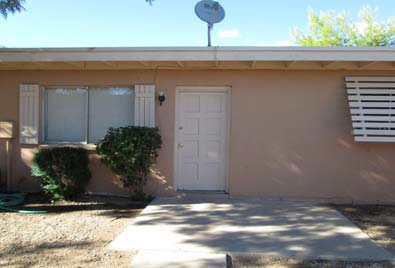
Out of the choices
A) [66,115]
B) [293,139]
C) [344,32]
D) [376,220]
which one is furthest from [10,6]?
[344,32]

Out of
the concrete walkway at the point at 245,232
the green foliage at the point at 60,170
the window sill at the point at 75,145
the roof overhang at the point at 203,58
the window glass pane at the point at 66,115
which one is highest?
the roof overhang at the point at 203,58

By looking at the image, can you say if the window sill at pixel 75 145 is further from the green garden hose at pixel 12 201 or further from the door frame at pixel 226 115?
the door frame at pixel 226 115

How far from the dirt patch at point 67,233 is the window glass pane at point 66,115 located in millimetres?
1276

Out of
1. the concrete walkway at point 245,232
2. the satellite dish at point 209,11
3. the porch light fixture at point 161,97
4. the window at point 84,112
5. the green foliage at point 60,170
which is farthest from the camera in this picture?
the satellite dish at point 209,11

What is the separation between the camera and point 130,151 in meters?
6.60

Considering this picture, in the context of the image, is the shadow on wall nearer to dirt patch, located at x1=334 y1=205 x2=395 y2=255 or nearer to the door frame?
the door frame

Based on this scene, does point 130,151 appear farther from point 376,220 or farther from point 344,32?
point 344,32

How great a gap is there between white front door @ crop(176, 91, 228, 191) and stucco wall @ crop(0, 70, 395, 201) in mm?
229

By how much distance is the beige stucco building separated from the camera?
6.78 m

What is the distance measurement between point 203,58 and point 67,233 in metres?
3.45

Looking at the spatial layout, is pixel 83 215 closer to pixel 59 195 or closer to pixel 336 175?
pixel 59 195

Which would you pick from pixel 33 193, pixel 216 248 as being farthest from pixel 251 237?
pixel 33 193

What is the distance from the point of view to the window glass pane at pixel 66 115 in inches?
297

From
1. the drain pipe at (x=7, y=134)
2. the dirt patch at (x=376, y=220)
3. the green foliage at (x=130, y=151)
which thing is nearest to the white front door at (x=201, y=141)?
the green foliage at (x=130, y=151)
